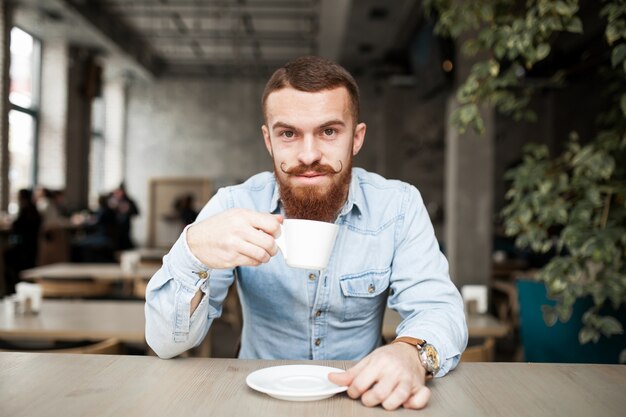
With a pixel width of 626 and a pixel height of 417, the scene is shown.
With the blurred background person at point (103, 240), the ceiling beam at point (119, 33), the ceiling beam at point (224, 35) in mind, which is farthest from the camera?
the ceiling beam at point (224, 35)

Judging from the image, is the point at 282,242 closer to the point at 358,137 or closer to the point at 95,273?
the point at 358,137

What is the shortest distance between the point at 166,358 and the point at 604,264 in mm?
1566

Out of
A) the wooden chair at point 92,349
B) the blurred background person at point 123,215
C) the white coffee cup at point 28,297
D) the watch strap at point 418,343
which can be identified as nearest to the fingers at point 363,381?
the watch strap at point 418,343

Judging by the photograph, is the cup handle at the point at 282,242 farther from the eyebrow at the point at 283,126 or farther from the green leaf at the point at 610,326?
the green leaf at the point at 610,326

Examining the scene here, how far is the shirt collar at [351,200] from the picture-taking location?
61.3 inches

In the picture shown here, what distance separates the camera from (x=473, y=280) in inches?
169

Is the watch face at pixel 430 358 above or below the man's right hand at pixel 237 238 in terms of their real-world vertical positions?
below

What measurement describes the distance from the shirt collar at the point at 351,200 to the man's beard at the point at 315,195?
6cm

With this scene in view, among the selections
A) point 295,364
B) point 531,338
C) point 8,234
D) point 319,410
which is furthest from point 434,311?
point 8,234

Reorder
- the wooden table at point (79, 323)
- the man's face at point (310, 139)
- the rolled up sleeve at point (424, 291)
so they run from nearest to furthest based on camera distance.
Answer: the rolled up sleeve at point (424, 291) < the man's face at point (310, 139) < the wooden table at point (79, 323)

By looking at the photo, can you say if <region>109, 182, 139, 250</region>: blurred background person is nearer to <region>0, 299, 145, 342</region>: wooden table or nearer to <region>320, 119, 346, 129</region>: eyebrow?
<region>0, 299, 145, 342</region>: wooden table

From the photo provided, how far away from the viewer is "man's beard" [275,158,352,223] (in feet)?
4.44

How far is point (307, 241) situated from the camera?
3.37 ft

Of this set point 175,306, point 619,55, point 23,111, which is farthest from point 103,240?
point 619,55
